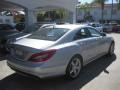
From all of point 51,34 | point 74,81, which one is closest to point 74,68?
point 74,81

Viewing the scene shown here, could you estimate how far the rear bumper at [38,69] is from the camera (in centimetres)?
430

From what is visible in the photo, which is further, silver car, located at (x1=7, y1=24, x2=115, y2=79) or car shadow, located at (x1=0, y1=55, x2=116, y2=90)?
car shadow, located at (x1=0, y1=55, x2=116, y2=90)

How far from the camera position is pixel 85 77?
538 centimetres

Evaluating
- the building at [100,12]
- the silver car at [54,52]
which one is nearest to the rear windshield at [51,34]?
the silver car at [54,52]

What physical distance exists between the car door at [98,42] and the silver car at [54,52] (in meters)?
0.19

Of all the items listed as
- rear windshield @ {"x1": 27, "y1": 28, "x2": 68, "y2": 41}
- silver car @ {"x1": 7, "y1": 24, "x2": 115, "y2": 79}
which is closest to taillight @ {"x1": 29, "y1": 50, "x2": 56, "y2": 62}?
silver car @ {"x1": 7, "y1": 24, "x2": 115, "y2": 79}

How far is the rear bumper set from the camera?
430 centimetres

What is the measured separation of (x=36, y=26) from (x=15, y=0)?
3075mm

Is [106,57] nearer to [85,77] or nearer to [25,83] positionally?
[85,77]

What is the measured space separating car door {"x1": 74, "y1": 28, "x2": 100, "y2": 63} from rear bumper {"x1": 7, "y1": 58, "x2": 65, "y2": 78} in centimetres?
111

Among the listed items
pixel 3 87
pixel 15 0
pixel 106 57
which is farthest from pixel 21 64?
pixel 15 0

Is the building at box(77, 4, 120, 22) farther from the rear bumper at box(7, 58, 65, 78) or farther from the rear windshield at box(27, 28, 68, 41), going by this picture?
the rear bumper at box(7, 58, 65, 78)

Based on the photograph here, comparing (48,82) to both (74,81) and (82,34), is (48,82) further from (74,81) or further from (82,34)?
(82,34)

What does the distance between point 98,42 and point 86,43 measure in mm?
980
